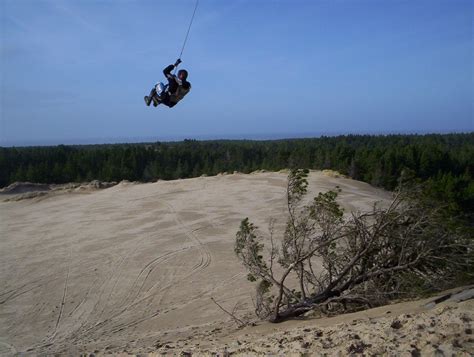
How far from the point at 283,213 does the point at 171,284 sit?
35.0 feet

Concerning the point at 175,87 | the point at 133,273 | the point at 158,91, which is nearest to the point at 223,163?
the point at 133,273

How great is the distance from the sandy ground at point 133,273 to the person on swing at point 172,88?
4.70 metres

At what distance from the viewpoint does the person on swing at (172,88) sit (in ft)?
26.7

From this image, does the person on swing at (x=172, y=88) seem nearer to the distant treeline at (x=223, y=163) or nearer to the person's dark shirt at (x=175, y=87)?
the person's dark shirt at (x=175, y=87)

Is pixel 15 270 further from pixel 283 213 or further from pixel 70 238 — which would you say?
pixel 283 213

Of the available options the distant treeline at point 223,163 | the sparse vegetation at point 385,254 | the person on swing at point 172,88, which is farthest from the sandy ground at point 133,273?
the distant treeline at point 223,163

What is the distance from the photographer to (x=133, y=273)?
15898mm

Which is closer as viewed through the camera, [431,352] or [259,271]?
[431,352]

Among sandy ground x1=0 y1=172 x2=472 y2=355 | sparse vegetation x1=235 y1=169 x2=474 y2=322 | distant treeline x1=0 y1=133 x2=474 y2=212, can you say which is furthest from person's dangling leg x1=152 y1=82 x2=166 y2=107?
distant treeline x1=0 y1=133 x2=474 y2=212

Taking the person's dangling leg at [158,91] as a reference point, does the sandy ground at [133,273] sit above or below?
below

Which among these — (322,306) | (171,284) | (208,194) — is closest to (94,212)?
(208,194)

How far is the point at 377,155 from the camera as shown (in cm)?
4738

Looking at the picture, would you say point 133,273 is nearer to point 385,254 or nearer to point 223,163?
point 385,254

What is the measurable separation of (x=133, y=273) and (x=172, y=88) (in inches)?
381
